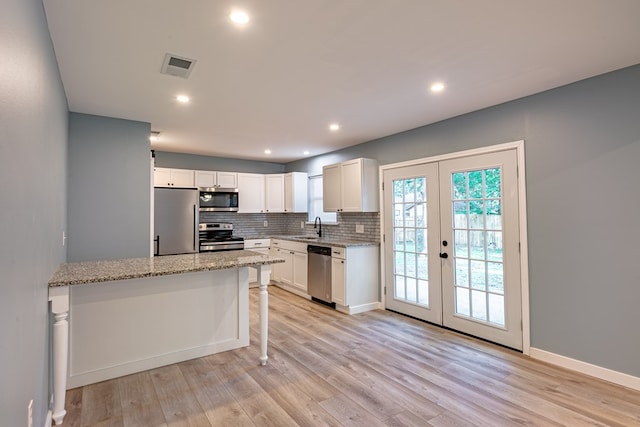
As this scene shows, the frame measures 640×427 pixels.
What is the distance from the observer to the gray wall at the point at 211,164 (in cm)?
563

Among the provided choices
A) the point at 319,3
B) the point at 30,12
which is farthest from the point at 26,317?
the point at 319,3

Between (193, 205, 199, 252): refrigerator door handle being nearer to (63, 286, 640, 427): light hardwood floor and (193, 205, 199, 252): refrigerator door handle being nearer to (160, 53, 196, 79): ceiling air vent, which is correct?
(63, 286, 640, 427): light hardwood floor

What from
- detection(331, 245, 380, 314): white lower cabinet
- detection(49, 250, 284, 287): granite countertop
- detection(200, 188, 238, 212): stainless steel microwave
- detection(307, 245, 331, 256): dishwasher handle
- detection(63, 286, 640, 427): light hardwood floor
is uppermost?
detection(200, 188, 238, 212): stainless steel microwave

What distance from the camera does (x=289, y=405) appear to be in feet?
7.57

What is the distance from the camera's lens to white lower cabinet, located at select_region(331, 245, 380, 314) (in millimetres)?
4426

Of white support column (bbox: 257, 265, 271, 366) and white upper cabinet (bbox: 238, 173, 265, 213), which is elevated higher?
white upper cabinet (bbox: 238, 173, 265, 213)

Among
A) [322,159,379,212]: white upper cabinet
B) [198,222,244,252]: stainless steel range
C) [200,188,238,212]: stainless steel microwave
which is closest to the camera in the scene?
[322,159,379,212]: white upper cabinet

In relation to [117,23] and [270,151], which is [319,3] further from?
[270,151]

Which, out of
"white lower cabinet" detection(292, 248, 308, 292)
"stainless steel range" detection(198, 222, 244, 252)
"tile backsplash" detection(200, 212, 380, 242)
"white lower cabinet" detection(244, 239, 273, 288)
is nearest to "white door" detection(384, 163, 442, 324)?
"tile backsplash" detection(200, 212, 380, 242)

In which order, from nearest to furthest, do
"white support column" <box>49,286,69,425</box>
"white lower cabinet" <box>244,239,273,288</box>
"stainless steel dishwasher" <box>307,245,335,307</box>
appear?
"white support column" <box>49,286,69,425</box> → "stainless steel dishwasher" <box>307,245,335,307</box> → "white lower cabinet" <box>244,239,273,288</box>

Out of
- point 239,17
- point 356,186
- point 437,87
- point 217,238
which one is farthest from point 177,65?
point 217,238

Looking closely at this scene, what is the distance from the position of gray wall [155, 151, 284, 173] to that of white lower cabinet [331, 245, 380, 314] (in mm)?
2838

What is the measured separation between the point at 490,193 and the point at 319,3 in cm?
260

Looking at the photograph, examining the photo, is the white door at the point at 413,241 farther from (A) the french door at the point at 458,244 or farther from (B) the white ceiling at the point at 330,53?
(B) the white ceiling at the point at 330,53
